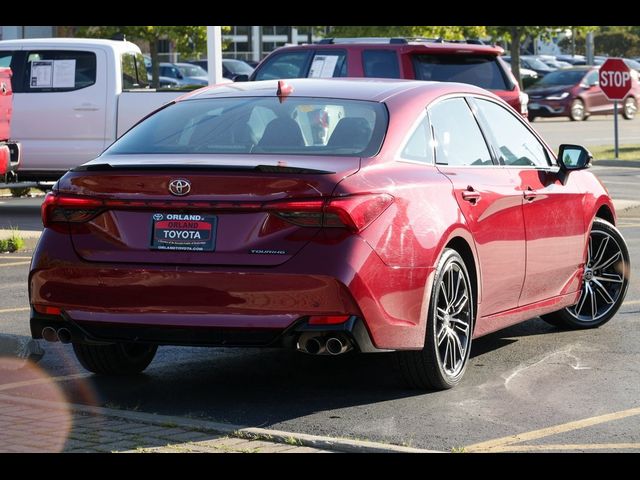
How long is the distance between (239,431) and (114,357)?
64.9 inches

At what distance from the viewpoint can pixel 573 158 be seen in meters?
9.00

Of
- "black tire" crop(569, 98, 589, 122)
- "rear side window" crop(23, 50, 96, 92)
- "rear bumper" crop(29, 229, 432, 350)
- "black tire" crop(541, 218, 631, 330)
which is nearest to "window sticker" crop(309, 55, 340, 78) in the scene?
"rear side window" crop(23, 50, 96, 92)

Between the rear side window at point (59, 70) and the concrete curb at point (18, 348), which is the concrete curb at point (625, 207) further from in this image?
the concrete curb at point (18, 348)

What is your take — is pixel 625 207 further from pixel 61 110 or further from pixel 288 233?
pixel 288 233

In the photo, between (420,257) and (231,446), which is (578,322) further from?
(231,446)

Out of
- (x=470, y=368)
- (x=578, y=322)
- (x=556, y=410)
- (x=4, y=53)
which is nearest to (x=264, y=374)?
(x=470, y=368)

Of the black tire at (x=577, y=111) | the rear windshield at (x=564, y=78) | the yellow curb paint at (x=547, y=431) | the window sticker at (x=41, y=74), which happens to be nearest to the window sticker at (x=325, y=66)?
the window sticker at (x=41, y=74)

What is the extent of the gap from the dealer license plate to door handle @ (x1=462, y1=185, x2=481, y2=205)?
5.01 ft

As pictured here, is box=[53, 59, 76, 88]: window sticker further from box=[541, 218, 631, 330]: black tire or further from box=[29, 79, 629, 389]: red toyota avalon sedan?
box=[29, 79, 629, 389]: red toyota avalon sedan

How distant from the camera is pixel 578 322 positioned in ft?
30.9

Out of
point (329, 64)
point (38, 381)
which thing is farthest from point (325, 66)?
point (38, 381)

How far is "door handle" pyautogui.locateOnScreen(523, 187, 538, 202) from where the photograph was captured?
8.33m

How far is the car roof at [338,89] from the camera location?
304 inches

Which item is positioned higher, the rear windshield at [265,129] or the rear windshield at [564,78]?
the rear windshield at [265,129]
